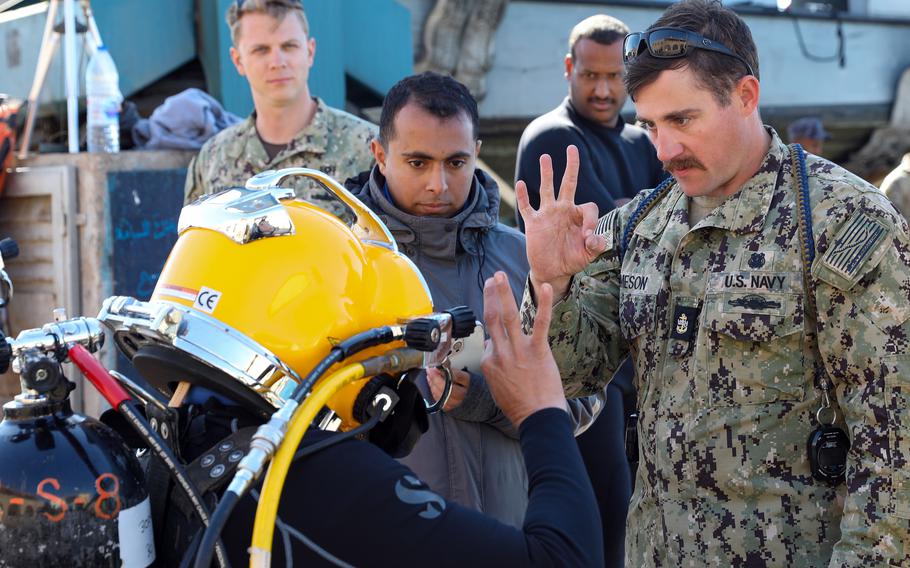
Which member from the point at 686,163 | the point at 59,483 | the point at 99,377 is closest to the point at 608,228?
the point at 686,163

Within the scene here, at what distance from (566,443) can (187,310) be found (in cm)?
65

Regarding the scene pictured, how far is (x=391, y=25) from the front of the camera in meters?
7.23

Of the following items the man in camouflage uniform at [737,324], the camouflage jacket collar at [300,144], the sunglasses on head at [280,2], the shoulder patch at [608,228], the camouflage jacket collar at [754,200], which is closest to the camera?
the man in camouflage uniform at [737,324]

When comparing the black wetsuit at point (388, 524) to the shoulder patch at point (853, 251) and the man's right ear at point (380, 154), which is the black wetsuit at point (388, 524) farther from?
the man's right ear at point (380, 154)

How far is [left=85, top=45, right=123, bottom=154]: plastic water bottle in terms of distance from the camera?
5148mm

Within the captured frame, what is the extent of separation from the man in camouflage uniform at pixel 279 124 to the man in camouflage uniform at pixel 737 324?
6.17 feet

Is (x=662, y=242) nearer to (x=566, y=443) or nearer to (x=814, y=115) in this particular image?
(x=566, y=443)

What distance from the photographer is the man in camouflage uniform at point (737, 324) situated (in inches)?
78.7

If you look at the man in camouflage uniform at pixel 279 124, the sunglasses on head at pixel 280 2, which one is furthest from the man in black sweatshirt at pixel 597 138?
the sunglasses on head at pixel 280 2

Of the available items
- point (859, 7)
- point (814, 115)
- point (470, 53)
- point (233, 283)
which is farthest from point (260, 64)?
point (859, 7)

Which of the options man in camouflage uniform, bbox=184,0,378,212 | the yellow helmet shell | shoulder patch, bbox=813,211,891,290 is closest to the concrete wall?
man in camouflage uniform, bbox=184,0,378,212

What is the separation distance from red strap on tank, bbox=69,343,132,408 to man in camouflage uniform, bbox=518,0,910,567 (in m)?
0.95

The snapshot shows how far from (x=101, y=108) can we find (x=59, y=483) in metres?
3.92

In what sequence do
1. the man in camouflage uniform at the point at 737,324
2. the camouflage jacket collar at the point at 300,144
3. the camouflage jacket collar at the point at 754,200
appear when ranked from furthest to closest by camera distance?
the camouflage jacket collar at the point at 300,144
the camouflage jacket collar at the point at 754,200
the man in camouflage uniform at the point at 737,324
